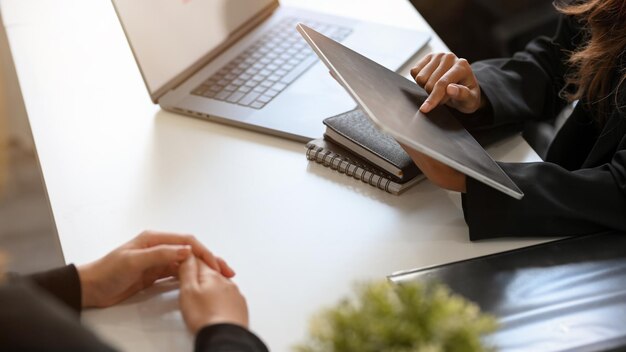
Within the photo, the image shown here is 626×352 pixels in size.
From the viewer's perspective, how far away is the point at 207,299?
910 millimetres

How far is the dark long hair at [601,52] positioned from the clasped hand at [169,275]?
2.04 feet

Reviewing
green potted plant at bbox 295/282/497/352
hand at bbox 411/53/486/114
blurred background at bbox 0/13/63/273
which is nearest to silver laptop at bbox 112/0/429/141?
hand at bbox 411/53/486/114

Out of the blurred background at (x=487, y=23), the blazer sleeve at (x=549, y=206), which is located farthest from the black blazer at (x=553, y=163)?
the blurred background at (x=487, y=23)

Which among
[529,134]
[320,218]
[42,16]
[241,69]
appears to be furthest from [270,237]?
[42,16]

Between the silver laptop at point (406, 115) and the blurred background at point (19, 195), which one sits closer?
the silver laptop at point (406, 115)

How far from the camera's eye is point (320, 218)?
3.56ft

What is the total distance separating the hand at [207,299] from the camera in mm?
889

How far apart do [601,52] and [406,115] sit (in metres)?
0.39

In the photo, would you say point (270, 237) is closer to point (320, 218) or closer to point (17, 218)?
point (320, 218)

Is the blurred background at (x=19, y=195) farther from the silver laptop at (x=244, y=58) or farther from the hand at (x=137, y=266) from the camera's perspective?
the hand at (x=137, y=266)

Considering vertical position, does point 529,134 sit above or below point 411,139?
below

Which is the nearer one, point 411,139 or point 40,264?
point 411,139

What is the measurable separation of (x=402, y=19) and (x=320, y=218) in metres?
0.61

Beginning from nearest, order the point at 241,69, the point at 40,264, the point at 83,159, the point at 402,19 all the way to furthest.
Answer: the point at 83,159
the point at 241,69
the point at 402,19
the point at 40,264
